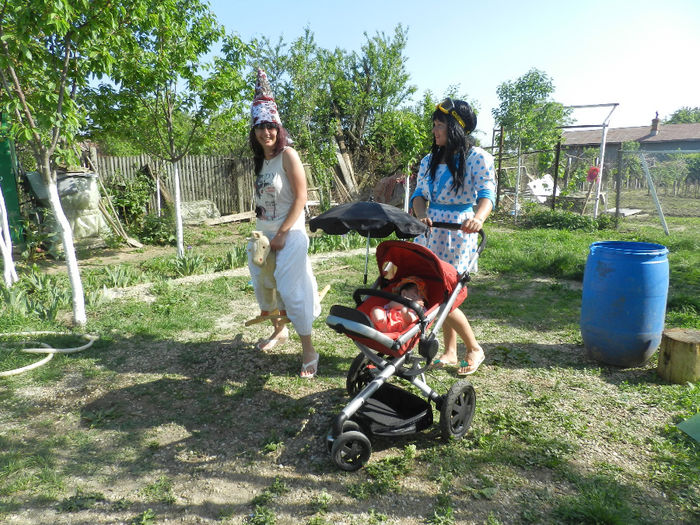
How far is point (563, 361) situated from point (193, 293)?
4.35 metres

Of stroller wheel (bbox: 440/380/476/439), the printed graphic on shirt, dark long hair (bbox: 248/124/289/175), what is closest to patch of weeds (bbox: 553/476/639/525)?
stroller wheel (bbox: 440/380/476/439)

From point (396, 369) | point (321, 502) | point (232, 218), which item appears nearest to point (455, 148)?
point (396, 369)

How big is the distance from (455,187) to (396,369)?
1420 millimetres

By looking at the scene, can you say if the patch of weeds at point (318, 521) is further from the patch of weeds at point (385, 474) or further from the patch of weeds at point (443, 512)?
the patch of weeds at point (443, 512)

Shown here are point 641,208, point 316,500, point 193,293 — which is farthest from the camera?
point 641,208

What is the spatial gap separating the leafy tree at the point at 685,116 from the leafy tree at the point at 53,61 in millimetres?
66602

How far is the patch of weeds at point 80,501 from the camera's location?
93.1 inches

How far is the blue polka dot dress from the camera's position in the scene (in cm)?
338

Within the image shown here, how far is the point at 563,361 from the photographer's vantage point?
4.23 m

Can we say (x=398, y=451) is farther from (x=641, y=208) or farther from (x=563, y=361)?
(x=641, y=208)

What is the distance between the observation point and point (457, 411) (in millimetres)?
3006

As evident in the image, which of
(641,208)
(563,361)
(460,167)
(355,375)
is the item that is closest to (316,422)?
(355,375)

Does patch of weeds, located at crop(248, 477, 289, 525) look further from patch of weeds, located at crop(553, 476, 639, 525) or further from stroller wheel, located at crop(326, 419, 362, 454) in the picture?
patch of weeds, located at crop(553, 476, 639, 525)

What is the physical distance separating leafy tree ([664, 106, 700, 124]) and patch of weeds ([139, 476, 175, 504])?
2677 inches
